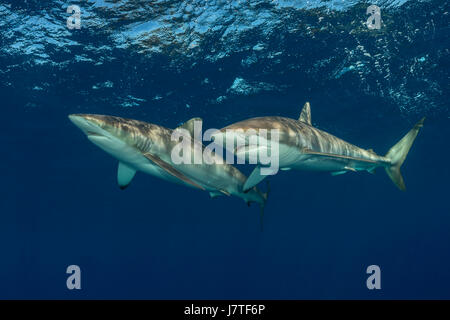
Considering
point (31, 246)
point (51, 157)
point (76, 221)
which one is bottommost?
point (31, 246)

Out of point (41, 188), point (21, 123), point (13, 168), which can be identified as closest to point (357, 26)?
point (21, 123)

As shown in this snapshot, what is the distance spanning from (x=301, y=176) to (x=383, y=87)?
2548 cm

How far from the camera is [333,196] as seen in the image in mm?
63125

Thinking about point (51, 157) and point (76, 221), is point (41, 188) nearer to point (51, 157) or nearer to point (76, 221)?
point (51, 157)

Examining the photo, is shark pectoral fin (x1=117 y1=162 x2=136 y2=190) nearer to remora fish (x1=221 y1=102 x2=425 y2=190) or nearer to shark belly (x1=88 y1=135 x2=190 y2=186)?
shark belly (x1=88 y1=135 x2=190 y2=186)

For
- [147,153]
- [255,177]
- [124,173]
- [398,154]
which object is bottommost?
[255,177]

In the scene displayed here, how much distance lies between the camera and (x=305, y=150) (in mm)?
5984

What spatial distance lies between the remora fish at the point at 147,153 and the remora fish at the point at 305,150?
99 cm

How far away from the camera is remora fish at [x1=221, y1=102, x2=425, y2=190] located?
477 cm

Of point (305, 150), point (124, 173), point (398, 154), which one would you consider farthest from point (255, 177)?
point (398, 154)

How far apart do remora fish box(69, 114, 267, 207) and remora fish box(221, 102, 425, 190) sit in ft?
3.25

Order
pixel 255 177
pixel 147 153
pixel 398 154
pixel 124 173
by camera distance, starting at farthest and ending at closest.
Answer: pixel 398 154
pixel 124 173
pixel 255 177
pixel 147 153

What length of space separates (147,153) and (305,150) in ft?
10.2

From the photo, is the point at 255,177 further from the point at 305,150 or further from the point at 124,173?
the point at 124,173
